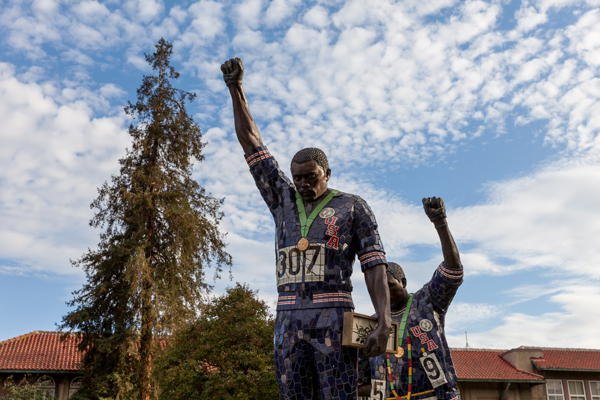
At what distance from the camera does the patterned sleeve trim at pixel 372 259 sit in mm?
3291

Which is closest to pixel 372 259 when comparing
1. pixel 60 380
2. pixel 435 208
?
pixel 435 208

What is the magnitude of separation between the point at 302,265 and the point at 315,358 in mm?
534

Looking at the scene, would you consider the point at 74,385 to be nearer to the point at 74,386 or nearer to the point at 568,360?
the point at 74,386

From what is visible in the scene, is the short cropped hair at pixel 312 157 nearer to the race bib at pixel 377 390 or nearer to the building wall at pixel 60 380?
the race bib at pixel 377 390

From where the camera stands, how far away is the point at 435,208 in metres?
4.78

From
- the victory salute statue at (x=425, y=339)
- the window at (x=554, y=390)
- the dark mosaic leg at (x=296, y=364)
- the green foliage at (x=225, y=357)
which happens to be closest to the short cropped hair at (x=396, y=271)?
the victory salute statue at (x=425, y=339)

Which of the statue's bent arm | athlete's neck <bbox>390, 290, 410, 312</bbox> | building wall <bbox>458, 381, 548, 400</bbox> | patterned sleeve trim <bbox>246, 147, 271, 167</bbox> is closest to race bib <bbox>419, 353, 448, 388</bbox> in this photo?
athlete's neck <bbox>390, 290, 410, 312</bbox>

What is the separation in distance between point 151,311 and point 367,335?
739 inches

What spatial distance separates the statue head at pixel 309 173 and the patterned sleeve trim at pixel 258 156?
0.21 meters

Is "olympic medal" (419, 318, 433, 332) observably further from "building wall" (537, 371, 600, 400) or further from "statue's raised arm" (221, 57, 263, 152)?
"building wall" (537, 371, 600, 400)

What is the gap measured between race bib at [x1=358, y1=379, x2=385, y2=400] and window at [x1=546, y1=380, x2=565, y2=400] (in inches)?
1070

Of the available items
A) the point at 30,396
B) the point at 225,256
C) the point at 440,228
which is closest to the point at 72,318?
the point at 30,396

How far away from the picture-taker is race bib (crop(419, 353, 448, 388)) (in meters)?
4.75

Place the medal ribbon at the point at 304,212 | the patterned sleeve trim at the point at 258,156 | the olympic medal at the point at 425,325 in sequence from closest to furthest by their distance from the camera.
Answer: the medal ribbon at the point at 304,212
the patterned sleeve trim at the point at 258,156
the olympic medal at the point at 425,325
